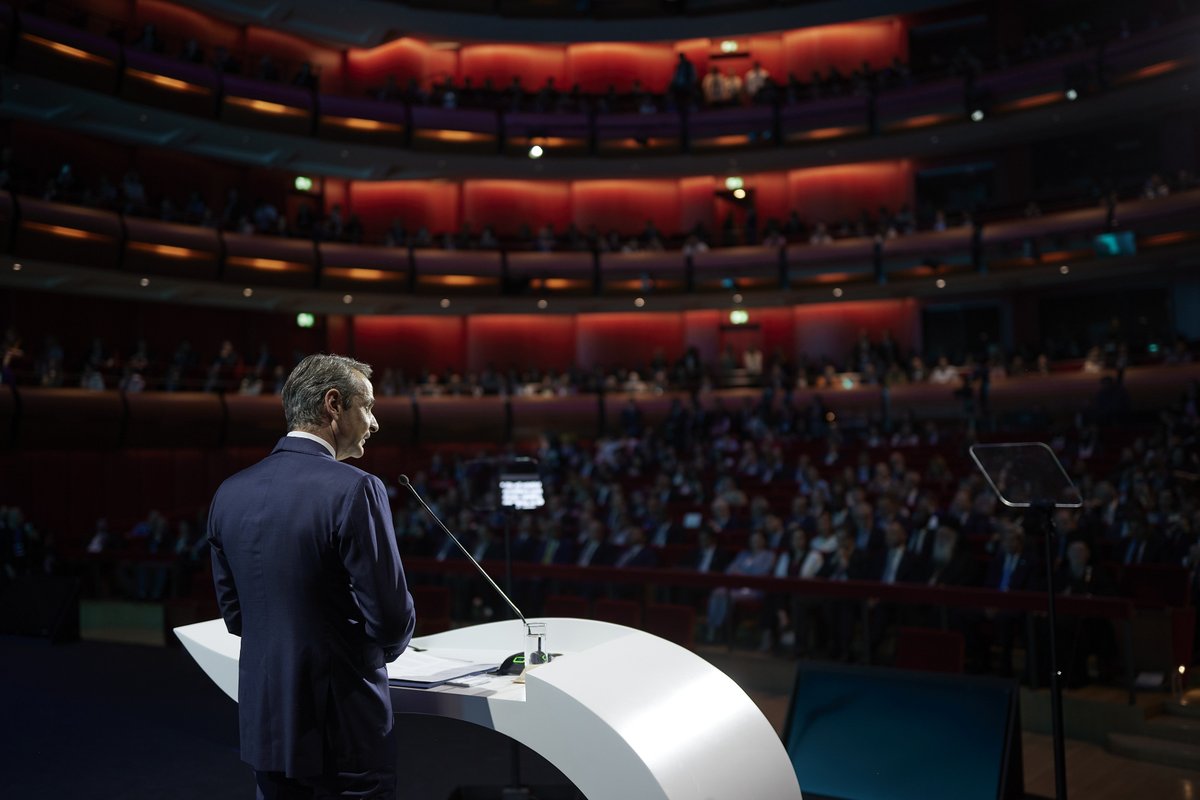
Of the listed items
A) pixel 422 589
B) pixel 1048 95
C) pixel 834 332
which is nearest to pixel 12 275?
pixel 422 589

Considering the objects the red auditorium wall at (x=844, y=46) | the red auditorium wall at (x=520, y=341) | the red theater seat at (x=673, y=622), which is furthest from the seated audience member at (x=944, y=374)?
the red theater seat at (x=673, y=622)

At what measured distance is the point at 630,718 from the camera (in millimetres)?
1928

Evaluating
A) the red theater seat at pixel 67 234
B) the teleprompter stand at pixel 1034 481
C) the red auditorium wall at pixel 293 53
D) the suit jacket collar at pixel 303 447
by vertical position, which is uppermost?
the red auditorium wall at pixel 293 53

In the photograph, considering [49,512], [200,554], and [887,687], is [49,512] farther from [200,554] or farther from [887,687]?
[887,687]

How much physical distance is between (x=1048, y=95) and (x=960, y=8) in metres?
4.76

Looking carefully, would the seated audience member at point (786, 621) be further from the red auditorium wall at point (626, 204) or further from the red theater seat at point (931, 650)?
the red auditorium wall at point (626, 204)

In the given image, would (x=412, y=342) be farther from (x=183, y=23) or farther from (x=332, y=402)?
(x=332, y=402)

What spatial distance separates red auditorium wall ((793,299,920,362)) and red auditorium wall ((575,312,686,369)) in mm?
2929

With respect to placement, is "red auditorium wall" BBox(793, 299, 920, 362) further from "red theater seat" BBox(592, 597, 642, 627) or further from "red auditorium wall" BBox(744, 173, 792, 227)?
"red theater seat" BBox(592, 597, 642, 627)

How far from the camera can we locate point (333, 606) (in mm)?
1930

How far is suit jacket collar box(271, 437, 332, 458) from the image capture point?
201 centimetres

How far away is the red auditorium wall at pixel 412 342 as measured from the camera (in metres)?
23.7

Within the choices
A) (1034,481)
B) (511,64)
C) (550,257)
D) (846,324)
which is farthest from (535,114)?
(1034,481)

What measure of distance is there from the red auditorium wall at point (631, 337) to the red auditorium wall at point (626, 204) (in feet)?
7.03
